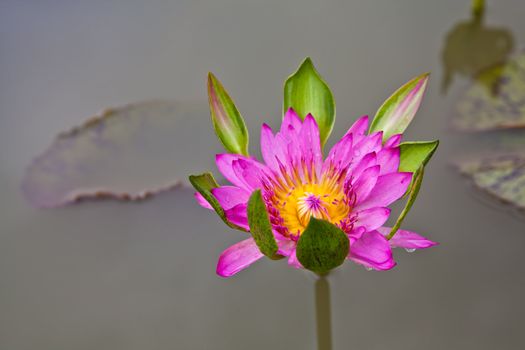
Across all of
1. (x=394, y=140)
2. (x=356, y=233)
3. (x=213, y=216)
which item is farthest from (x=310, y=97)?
(x=213, y=216)

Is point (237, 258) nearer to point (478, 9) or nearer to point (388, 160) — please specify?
point (388, 160)

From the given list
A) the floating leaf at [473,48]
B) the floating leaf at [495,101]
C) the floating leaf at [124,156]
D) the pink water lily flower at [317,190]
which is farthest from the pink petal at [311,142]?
the floating leaf at [473,48]

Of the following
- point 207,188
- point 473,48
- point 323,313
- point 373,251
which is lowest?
point 323,313

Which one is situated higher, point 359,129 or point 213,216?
point 359,129

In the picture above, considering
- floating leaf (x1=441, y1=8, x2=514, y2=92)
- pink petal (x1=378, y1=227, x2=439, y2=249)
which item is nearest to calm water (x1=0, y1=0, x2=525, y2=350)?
floating leaf (x1=441, y1=8, x2=514, y2=92)

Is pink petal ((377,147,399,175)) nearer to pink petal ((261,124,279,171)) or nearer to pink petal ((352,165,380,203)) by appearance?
pink petal ((352,165,380,203))

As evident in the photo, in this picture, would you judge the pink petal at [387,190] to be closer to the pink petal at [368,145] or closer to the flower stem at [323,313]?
the pink petal at [368,145]
